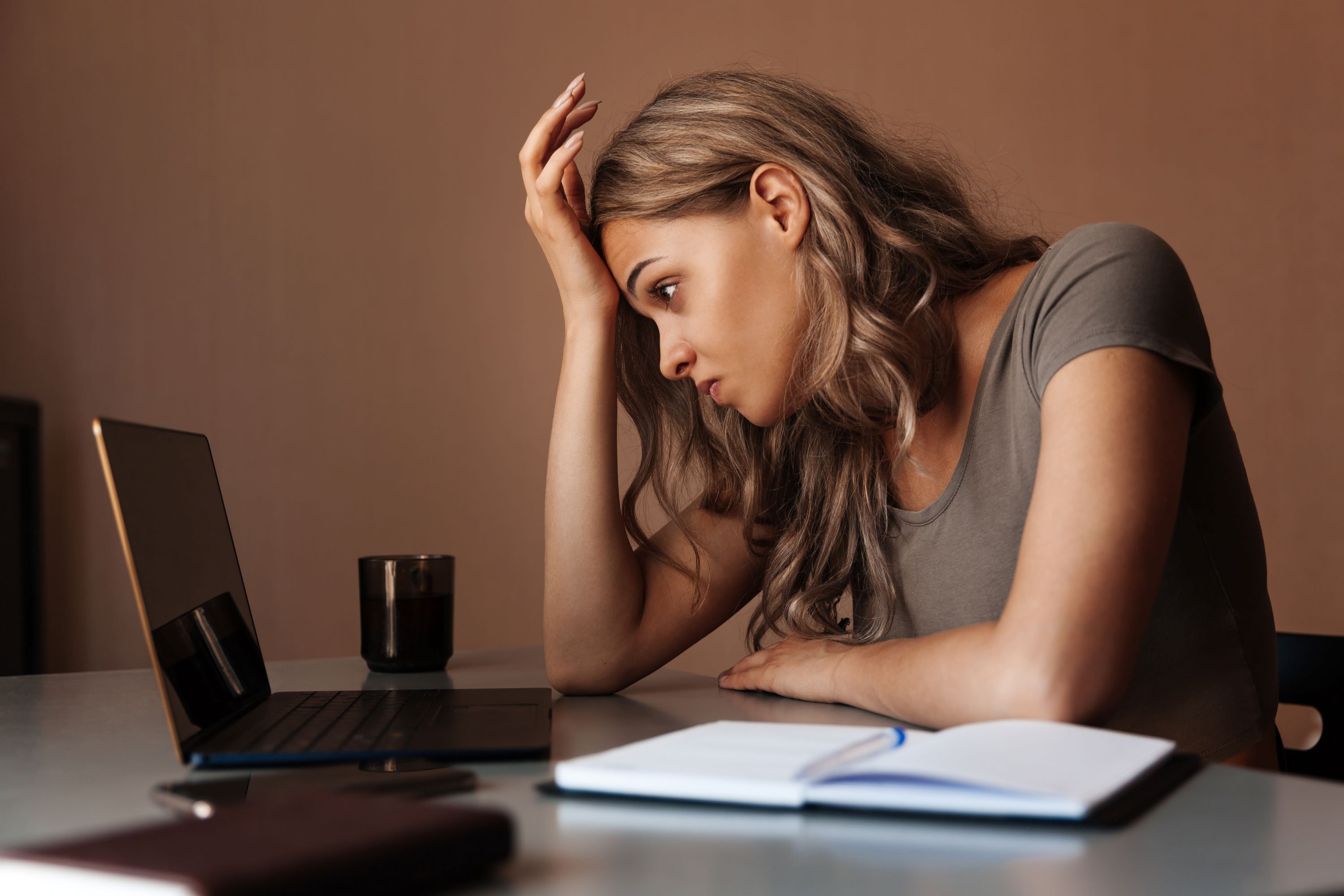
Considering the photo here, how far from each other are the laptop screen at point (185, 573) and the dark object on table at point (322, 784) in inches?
2.7

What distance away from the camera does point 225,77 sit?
2.57m

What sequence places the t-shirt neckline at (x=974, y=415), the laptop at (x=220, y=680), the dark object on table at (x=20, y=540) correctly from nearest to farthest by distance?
1. the laptop at (x=220, y=680)
2. the t-shirt neckline at (x=974, y=415)
3. the dark object on table at (x=20, y=540)

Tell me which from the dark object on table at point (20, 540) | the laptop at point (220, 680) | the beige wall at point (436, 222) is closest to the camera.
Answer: the laptop at point (220, 680)

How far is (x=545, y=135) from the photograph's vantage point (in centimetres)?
120

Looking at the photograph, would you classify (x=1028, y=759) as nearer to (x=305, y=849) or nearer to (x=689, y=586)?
(x=305, y=849)

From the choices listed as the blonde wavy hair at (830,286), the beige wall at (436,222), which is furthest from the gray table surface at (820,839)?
the beige wall at (436,222)

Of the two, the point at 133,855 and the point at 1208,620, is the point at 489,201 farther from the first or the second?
the point at 133,855

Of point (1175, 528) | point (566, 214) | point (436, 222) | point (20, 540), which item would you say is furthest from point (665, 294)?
point (20, 540)

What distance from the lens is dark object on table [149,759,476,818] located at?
571mm

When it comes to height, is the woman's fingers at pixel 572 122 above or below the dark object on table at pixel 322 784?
above

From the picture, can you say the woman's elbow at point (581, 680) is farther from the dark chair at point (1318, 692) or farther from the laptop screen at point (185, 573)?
the dark chair at point (1318, 692)

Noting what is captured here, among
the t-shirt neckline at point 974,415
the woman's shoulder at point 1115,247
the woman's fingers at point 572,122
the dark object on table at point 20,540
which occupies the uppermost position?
the woman's fingers at point 572,122

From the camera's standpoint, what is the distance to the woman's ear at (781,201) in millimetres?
1123

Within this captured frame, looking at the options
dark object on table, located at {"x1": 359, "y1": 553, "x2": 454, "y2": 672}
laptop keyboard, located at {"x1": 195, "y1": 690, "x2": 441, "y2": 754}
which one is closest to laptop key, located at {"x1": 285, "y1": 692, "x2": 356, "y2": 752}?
laptop keyboard, located at {"x1": 195, "y1": 690, "x2": 441, "y2": 754}
